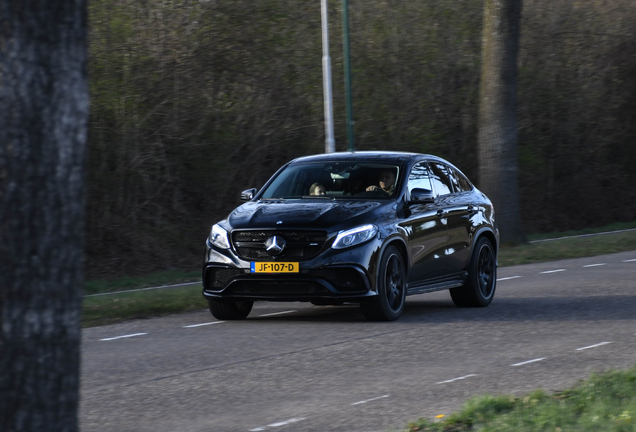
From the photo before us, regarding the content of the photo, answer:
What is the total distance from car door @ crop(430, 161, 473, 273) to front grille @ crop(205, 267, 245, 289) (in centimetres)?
257

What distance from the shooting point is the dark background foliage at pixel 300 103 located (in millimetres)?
22141

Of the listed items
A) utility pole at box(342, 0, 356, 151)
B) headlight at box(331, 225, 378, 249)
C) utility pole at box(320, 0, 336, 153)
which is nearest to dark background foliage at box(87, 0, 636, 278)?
utility pole at box(320, 0, 336, 153)

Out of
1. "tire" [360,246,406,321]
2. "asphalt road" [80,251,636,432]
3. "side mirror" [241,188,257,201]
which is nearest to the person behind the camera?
"asphalt road" [80,251,636,432]

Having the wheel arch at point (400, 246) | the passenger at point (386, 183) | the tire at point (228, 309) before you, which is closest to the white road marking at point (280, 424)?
the wheel arch at point (400, 246)

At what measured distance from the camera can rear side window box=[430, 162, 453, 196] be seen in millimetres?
12883

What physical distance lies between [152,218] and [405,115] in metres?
8.05

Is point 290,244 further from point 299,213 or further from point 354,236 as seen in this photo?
point 354,236

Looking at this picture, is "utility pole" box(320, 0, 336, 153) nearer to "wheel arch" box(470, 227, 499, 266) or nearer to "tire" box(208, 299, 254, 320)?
"wheel arch" box(470, 227, 499, 266)

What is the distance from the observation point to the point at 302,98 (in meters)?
25.8

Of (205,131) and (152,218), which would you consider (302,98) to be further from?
(152,218)

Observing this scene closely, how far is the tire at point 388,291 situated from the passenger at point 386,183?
2.55 ft

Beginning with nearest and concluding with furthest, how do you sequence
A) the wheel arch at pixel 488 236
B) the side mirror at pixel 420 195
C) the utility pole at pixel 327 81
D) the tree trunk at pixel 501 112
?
the side mirror at pixel 420 195, the wheel arch at pixel 488 236, the tree trunk at pixel 501 112, the utility pole at pixel 327 81

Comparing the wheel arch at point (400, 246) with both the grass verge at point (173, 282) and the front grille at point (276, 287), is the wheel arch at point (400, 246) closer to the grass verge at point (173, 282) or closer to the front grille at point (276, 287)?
the front grille at point (276, 287)

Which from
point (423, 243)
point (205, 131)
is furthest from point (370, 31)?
point (423, 243)
